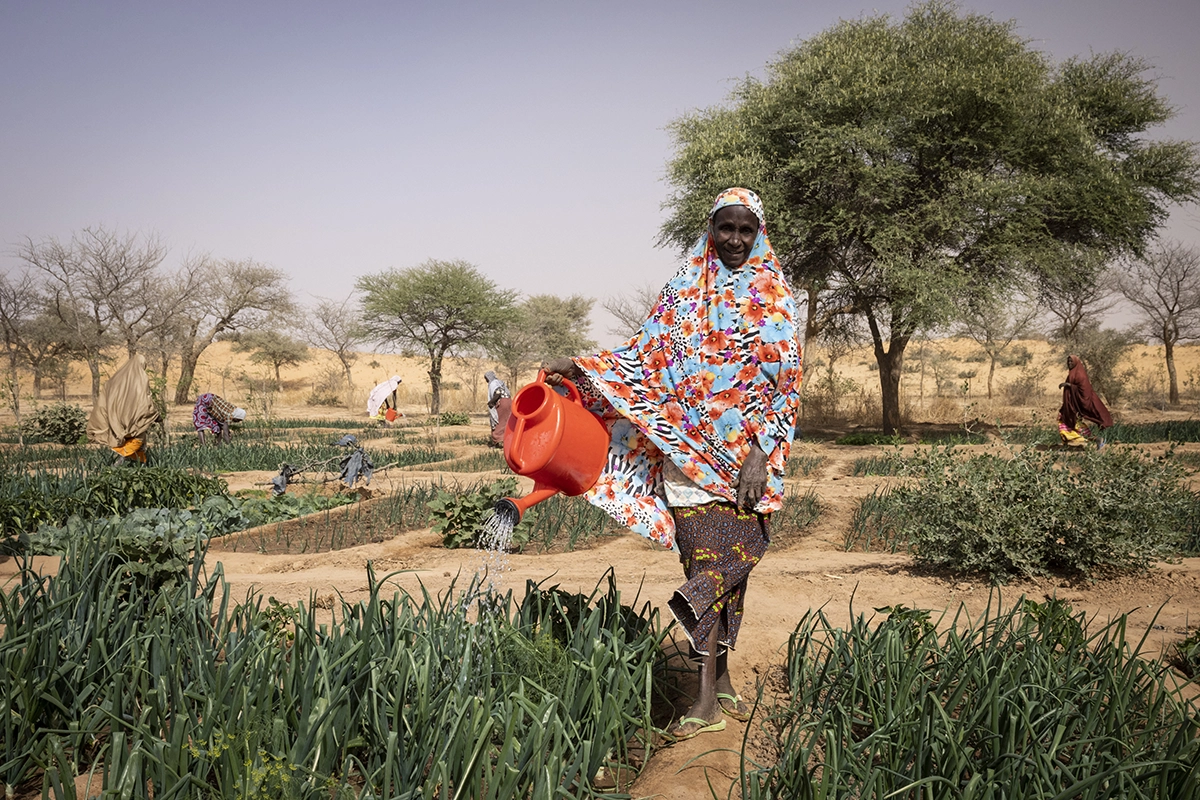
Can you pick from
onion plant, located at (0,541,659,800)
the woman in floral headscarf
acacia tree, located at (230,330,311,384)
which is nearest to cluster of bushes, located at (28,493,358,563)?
onion plant, located at (0,541,659,800)

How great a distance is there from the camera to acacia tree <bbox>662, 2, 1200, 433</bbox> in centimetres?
1427

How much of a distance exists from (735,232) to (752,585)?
258cm

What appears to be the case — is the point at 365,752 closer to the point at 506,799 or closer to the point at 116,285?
the point at 506,799

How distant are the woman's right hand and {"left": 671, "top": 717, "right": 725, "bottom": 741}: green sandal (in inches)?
48.0

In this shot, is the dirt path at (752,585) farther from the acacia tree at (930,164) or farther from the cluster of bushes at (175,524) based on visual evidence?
the acacia tree at (930,164)

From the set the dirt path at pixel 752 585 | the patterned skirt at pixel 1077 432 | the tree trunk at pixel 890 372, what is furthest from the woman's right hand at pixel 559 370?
Result: the tree trunk at pixel 890 372

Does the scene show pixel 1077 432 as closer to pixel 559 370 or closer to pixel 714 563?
pixel 714 563

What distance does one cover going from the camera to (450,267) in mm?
29109

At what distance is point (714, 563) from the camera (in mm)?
2561

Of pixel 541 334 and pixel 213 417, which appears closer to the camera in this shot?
pixel 213 417

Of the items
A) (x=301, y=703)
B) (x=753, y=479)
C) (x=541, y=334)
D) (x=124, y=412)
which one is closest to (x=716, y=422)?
(x=753, y=479)

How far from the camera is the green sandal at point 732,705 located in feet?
8.52

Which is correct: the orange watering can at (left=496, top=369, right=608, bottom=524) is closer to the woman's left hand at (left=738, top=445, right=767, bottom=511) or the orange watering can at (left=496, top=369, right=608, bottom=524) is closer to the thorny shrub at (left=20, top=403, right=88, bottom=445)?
the woman's left hand at (left=738, top=445, right=767, bottom=511)

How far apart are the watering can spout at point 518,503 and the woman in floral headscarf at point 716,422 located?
0.89ft
